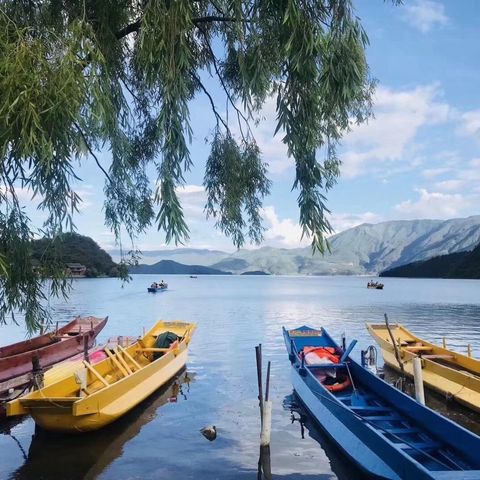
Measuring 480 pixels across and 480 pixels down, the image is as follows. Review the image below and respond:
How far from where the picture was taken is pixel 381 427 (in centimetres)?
1243

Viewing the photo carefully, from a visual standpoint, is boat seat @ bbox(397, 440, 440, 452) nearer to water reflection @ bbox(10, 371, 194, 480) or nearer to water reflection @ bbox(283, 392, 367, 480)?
water reflection @ bbox(283, 392, 367, 480)

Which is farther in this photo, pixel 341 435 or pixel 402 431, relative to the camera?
pixel 341 435

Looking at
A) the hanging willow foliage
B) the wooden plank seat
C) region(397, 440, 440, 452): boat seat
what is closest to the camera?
the hanging willow foliage

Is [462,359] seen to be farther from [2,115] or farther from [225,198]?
[2,115]

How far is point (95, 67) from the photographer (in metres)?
5.22

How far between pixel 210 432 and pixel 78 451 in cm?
414

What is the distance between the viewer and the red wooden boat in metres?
19.0

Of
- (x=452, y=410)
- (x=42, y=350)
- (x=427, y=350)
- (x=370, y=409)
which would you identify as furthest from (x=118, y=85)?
(x=427, y=350)

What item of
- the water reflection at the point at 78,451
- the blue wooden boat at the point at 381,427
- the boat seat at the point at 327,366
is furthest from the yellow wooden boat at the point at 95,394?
the boat seat at the point at 327,366

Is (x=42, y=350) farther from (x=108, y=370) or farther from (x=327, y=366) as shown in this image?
(x=327, y=366)

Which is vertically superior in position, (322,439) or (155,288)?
(155,288)

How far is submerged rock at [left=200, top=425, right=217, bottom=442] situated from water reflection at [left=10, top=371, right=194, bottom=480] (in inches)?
87.6

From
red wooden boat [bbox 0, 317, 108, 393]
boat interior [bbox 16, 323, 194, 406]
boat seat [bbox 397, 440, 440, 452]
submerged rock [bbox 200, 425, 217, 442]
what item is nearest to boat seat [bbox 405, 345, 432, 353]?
boat interior [bbox 16, 323, 194, 406]

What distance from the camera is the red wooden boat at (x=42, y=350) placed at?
62.4 ft
